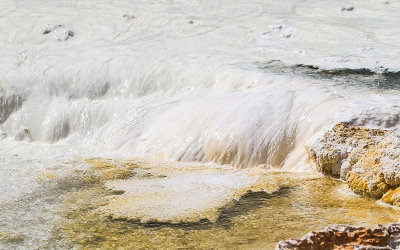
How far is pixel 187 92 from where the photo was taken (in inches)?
231

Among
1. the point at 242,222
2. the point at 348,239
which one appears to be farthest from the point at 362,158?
the point at 348,239

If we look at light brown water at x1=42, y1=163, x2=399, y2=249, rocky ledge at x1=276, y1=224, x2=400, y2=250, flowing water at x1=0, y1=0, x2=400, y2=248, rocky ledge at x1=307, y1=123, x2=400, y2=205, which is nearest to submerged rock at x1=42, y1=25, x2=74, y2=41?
flowing water at x1=0, y1=0, x2=400, y2=248

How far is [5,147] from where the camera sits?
5723 millimetres

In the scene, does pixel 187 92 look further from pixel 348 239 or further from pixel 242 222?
pixel 348 239

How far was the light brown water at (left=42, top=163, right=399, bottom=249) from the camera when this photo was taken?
334cm

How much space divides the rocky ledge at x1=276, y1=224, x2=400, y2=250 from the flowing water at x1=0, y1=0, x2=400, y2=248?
0.50 m

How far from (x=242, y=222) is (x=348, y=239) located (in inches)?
34.9

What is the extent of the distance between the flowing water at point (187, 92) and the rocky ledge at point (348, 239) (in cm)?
50

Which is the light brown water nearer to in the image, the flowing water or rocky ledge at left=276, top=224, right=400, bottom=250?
the flowing water

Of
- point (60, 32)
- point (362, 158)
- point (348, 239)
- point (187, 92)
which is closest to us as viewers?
point (348, 239)

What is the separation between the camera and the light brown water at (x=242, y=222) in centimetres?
334

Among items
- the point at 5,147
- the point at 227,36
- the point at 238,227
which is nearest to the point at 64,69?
the point at 5,147

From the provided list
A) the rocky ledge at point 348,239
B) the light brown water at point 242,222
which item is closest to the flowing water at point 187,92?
the light brown water at point 242,222

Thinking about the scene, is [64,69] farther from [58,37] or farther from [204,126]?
[204,126]
